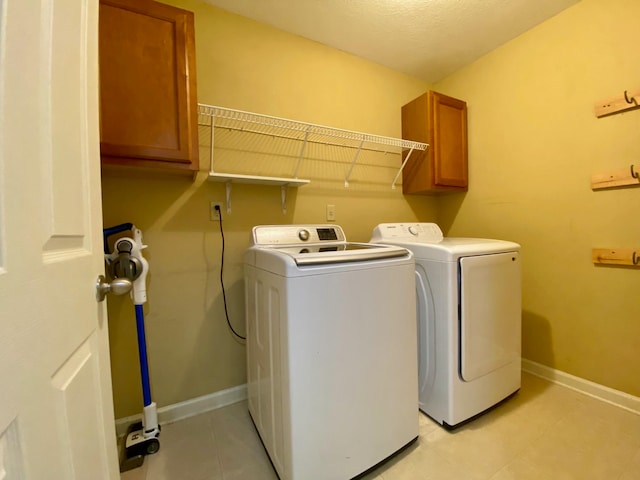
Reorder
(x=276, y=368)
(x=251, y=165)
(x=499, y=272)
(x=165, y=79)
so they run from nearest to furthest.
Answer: (x=276, y=368)
(x=165, y=79)
(x=499, y=272)
(x=251, y=165)

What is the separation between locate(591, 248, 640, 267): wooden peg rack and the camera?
1.52 meters

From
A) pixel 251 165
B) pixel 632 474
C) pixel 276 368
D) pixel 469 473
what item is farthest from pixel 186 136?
pixel 632 474

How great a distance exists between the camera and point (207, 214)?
171cm

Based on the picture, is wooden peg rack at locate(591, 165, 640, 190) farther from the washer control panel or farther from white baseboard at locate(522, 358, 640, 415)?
the washer control panel

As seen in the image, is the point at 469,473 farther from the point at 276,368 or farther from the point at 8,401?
the point at 8,401

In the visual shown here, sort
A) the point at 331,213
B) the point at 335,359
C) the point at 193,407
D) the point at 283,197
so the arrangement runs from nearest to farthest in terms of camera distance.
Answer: the point at 335,359 < the point at 193,407 < the point at 283,197 < the point at 331,213

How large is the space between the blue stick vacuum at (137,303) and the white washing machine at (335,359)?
0.57 meters

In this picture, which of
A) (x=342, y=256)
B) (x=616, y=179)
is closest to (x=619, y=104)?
(x=616, y=179)

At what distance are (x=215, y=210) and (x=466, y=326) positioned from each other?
1620mm


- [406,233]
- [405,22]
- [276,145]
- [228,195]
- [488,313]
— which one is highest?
[405,22]

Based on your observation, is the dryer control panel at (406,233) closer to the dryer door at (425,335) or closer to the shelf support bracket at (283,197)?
the dryer door at (425,335)

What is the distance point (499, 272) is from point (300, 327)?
1.26 m

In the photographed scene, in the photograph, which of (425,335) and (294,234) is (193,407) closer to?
(294,234)

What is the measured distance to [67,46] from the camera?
21.3 inches
